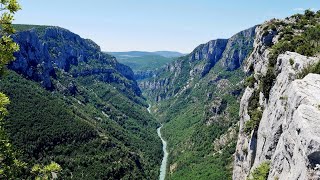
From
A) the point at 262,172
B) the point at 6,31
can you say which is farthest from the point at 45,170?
the point at 262,172

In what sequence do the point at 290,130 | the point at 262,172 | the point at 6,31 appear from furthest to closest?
the point at 262,172 → the point at 290,130 → the point at 6,31

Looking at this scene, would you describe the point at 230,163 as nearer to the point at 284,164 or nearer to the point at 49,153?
the point at 49,153

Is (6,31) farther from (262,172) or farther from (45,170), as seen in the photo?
(262,172)

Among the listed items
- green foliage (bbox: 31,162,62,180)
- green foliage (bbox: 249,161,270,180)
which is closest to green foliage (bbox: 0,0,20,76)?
green foliage (bbox: 31,162,62,180)

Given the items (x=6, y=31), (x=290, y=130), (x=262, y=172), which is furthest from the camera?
→ (x=262, y=172)

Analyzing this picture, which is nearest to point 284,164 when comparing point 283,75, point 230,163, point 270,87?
point 283,75

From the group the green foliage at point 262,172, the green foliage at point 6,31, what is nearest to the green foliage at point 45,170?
the green foliage at point 6,31

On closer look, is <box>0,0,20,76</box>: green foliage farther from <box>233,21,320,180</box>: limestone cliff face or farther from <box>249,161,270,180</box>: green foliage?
<box>249,161,270,180</box>: green foliage

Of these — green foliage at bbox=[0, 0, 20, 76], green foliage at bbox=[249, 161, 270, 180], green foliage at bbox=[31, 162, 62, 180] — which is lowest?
green foliage at bbox=[249, 161, 270, 180]
